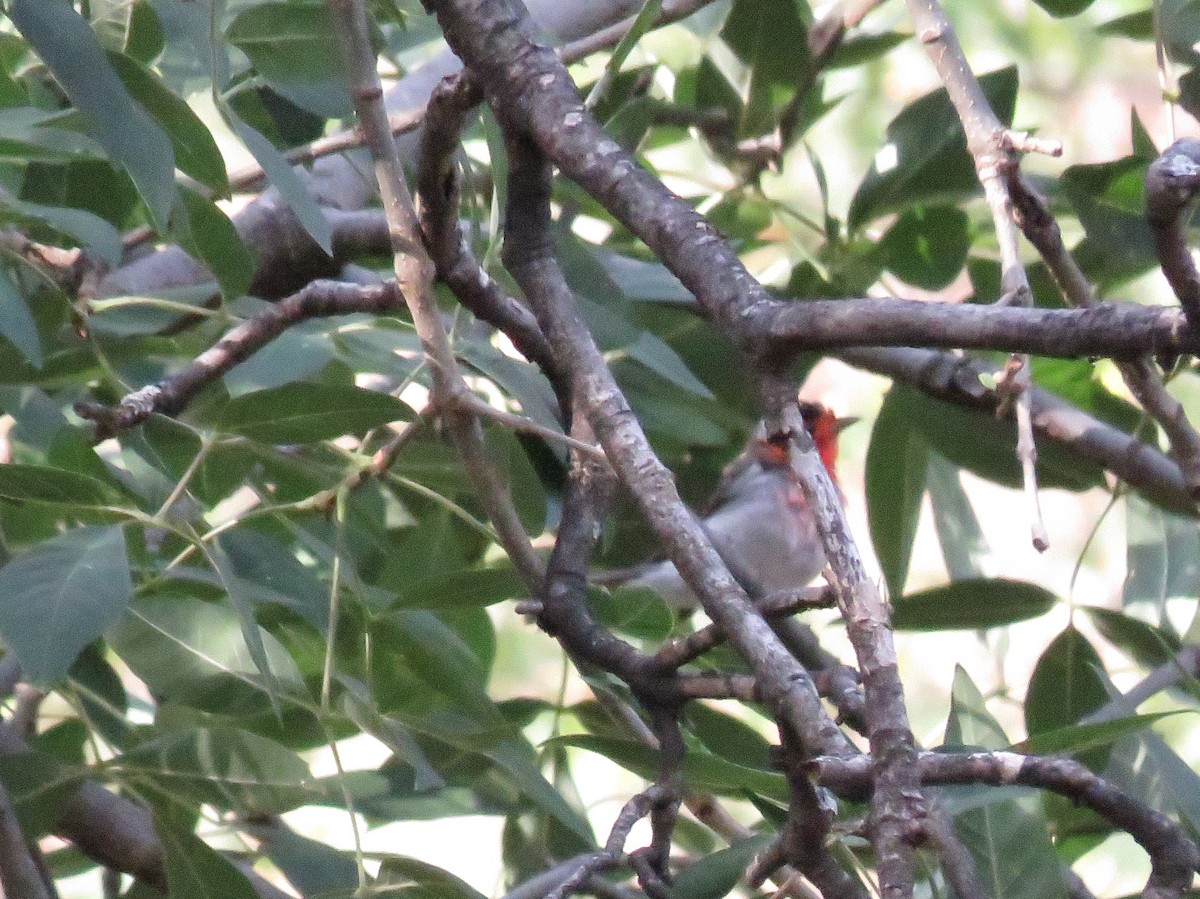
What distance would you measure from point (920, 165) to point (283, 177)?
1.06 meters

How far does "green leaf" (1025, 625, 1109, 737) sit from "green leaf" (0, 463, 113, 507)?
1.07 m

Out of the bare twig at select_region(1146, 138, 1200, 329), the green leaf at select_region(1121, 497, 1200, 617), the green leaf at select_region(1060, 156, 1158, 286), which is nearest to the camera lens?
the bare twig at select_region(1146, 138, 1200, 329)

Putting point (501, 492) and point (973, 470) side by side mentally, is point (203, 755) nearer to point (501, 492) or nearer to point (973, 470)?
point (501, 492)

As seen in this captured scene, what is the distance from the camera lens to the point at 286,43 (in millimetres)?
1539

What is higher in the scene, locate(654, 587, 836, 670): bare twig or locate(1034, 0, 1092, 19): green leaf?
locate(1034, 0, 1092, 19): green leaf

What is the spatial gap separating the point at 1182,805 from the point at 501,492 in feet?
2.05

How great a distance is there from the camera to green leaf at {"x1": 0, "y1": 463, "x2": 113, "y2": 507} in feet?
3.94

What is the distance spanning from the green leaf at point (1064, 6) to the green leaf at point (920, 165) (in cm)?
16

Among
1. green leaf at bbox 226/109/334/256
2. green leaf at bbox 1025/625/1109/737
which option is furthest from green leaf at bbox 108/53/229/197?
green leaf at bbox 1025/625/1109/737

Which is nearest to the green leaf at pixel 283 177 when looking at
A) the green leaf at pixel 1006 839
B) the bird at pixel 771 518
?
the green leaf at pixel 1006 839

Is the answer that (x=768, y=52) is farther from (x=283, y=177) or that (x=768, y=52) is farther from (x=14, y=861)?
(x=14, y=861)

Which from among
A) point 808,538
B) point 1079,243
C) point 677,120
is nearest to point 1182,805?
point 1079,243

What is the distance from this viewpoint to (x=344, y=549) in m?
1.27

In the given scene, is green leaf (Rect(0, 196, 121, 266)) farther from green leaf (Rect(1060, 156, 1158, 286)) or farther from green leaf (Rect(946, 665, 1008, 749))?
green leaf (Rect(1060, 156, 1158, 286))
